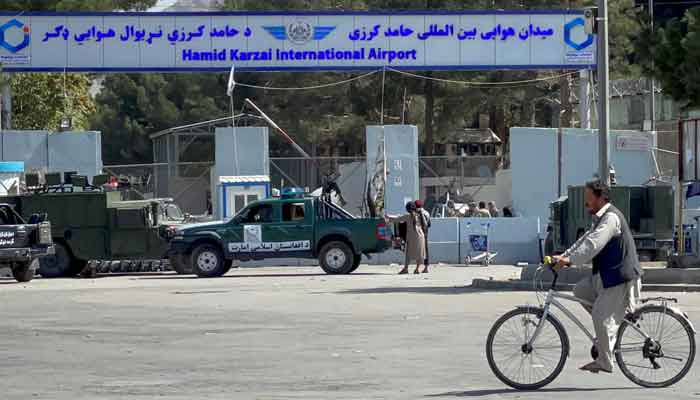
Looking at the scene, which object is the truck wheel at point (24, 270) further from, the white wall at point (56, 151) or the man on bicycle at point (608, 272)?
the man on bicycle at point (608, 272)

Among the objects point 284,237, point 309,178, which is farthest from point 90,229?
point 309,178

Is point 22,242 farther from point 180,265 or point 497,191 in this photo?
point 497,191

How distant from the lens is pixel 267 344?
591 inches

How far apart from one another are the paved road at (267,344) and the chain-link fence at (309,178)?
13.9 meters

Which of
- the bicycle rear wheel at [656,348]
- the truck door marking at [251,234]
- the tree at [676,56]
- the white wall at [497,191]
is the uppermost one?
the tree at [676,56]

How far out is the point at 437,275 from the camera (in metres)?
29.1

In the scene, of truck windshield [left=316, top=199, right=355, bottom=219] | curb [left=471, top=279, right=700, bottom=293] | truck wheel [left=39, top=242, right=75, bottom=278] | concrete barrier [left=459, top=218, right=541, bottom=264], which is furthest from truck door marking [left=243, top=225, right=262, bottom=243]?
concrete barrier [left=459, top=218, right=541, bottom=264]

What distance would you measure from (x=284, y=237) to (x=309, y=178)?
9.95m

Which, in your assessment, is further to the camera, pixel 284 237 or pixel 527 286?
pixel 284 237

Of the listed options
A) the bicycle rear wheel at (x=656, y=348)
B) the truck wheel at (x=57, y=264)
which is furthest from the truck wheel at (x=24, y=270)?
the bicycle rear wheel at (x=656, y=348)

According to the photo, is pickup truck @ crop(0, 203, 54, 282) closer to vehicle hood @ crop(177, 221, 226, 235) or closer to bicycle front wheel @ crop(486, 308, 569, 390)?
vehicle hood @ crop(177, 221, 226, 235)

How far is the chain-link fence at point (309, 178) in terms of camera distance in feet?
129

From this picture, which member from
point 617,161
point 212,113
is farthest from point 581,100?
point 212,113

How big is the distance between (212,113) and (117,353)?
4841 centimetres
